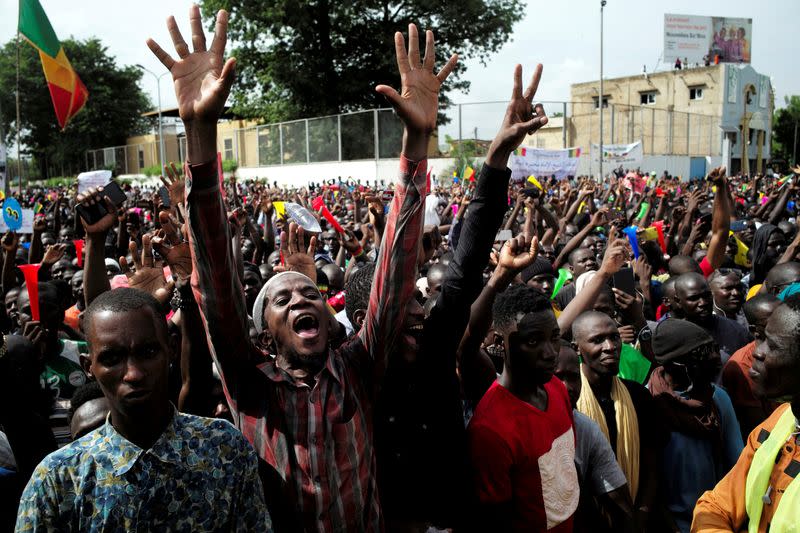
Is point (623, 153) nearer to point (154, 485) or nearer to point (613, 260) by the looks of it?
point (613, 260)

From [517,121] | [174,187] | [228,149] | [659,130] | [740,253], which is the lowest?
[740,253]

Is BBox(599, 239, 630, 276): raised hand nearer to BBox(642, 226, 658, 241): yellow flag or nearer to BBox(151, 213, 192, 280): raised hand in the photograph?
BBox(151, 213, 192, 280): raised hand

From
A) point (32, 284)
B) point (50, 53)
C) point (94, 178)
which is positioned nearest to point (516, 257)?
point (32, 284)

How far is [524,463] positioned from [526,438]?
0.09 m

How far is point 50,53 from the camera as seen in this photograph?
11.4 m

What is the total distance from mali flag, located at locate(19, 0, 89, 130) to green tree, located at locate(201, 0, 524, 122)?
691 inches

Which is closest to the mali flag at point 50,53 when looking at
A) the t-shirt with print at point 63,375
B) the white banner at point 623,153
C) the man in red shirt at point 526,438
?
the t-shirt with print at point 63,375

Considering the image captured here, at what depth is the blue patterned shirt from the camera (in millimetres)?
1557

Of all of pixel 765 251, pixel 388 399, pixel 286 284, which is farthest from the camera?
pixel 765 251

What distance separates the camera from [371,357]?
82.4 inches

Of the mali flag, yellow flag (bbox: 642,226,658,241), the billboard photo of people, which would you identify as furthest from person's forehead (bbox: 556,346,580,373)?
the billboard photo of people

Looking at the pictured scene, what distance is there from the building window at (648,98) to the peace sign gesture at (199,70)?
4791 cm

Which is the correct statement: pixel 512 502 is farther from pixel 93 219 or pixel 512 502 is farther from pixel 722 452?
pixel 93 219

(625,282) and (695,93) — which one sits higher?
(695,93)
